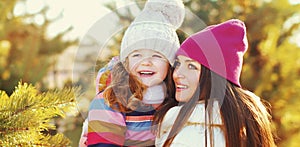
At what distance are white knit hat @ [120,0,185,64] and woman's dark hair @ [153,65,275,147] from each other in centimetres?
11

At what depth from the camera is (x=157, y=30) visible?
1.38 meters

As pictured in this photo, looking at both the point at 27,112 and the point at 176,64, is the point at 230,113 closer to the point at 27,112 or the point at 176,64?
the point at 176,64

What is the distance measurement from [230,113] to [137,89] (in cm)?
23

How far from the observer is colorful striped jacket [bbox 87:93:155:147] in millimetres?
1350

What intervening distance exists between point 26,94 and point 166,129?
324 millimetres

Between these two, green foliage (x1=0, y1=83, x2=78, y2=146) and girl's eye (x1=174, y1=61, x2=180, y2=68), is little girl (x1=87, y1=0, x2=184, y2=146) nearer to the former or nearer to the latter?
girl's eye (x1=174, y1=61, x2=180, y2=68)

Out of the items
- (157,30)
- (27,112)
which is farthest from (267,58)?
(27,112)

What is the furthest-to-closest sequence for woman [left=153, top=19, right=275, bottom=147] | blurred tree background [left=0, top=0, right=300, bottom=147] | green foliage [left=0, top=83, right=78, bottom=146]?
blurred tree background [left=0, top=0, right=300, bottom=147], woman [left=153, top=19, right=275, bottom=147], green foliage [left=0, top=83, right=78, bottom=146]

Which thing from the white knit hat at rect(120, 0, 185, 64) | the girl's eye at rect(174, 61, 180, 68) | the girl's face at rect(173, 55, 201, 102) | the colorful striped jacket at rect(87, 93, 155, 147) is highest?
the white knit hat at rect(120, 0, 185, 64)

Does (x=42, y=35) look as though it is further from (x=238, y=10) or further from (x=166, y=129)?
(x=166, y=129)

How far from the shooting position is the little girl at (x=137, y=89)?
1359mm

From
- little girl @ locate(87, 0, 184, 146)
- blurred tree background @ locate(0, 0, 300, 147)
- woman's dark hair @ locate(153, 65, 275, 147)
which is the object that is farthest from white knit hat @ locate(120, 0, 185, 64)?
blurred tree background @ locate(0, 0, 300, 147)

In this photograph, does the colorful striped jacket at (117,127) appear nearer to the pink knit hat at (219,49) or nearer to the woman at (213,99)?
the woman at (213,99)

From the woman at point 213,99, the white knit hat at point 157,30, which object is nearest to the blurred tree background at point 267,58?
the white knit hat at point 157,30
